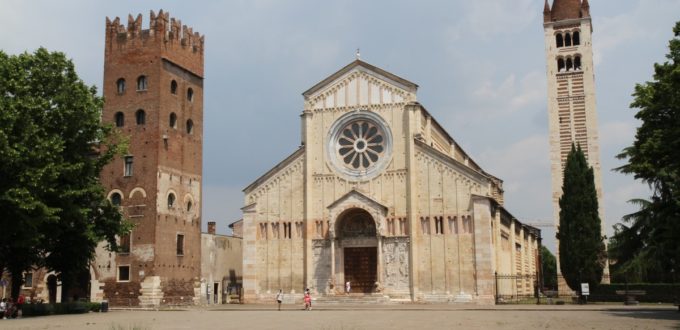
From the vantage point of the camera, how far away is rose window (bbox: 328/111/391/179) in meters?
41.9

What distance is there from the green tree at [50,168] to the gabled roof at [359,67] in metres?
13.6

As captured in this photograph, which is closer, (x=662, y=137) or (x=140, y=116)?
(x=662, y=137)

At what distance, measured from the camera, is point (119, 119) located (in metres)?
45.5

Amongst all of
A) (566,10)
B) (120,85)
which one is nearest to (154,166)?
(120,85)

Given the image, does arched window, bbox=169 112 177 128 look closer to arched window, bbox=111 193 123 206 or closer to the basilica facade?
arched window, bbox=111 193 123 206

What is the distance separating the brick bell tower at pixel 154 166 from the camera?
140 ft

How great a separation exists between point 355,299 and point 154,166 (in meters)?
15.4

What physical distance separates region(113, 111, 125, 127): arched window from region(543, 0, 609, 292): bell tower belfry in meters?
34.7

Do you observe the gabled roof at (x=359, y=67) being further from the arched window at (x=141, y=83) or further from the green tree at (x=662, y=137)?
the green tree at (x=662, y=137)

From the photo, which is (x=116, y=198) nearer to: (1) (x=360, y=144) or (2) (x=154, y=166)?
(2) (x=154, y=166)

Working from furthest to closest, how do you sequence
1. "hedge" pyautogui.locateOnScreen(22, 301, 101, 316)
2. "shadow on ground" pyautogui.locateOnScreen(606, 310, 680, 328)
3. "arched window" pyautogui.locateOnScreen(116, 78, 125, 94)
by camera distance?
"arched window" pyautogui.locateOnScreen(116, 78, 125, 94) < "hedge" pyautogui.locateOnScreen(22, 301, 101, 316) < "shadow on ground" pyautogui.locateOnScreen(606, 310, 680, 328)

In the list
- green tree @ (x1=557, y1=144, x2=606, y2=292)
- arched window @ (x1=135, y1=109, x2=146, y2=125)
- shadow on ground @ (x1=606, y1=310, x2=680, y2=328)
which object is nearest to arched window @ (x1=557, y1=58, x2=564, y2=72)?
green tree @ (x1=557, y1=144, x2=606, y2=292)

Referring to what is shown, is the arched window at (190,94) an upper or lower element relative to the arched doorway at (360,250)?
upper

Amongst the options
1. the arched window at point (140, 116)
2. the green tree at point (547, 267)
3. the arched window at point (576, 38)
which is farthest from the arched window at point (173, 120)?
the green tree at point (547, 267)
